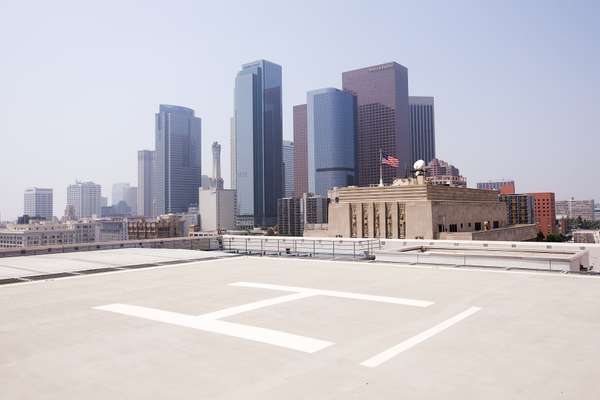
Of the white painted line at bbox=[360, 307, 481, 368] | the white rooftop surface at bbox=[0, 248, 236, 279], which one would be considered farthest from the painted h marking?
the white rooftop surface at bbox=[0, 248, 236, 279]

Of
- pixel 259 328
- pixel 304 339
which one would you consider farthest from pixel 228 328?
pixel 304 339

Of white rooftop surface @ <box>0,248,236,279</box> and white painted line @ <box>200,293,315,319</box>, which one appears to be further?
white rooftop surface @ <box>0,248,236,279</box>

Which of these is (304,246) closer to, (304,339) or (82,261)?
(82,261)

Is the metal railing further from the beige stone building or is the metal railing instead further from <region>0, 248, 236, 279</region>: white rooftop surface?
the beige stone building

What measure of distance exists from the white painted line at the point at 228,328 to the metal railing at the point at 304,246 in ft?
66.8

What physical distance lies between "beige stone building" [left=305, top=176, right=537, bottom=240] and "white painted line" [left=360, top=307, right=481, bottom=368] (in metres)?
75.3

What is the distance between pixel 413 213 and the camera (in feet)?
300

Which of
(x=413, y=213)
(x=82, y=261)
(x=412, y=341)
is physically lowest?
(x=412, y=341)

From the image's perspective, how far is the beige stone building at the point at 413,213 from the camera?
90.2 meters

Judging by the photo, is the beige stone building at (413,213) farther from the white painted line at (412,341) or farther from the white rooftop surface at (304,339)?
the white painted line at (412,341)

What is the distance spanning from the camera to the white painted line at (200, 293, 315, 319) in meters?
15.0

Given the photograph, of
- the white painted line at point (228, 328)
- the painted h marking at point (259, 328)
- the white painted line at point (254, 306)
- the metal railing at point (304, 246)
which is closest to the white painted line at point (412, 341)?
the painted h marking at point (259, 328)

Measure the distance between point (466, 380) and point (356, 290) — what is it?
1052 centimetres

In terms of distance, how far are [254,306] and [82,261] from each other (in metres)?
20.0
